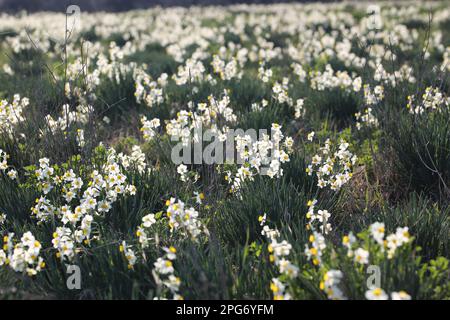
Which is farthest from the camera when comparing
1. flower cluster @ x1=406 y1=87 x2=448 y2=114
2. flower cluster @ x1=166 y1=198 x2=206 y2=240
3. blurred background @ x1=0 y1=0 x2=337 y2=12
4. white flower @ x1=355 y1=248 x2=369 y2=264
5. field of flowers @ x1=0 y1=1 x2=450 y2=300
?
blurred background @ x1=0 y1=0 x2=337 y2=12

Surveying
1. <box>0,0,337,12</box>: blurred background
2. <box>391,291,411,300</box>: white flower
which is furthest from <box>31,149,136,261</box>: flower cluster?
<box>0,0,337,12</box>: blurred background

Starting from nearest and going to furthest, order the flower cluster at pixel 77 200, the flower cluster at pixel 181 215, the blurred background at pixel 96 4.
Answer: the flower cluster at pixel 181 215, the flower cluster at pixel 77 200, the blurred background at pixel 96 4

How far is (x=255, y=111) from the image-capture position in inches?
185

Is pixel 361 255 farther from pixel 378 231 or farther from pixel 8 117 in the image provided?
pixel 8 117

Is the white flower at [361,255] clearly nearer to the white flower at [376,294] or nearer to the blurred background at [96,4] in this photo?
the white flower at [376,294]

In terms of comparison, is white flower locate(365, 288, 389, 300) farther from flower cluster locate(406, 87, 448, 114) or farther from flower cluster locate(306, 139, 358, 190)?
flower cluster locate(406, 87, 448, 114)

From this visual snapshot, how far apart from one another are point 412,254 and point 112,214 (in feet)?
5.92

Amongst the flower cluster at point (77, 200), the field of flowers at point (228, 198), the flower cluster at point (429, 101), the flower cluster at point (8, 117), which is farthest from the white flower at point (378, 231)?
the flower cluster at point (8, 117)

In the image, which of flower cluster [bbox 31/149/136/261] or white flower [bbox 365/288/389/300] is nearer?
white flower [bbox 365/288/389/300]

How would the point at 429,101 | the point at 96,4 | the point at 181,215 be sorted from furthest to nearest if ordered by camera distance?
the point at 96,4
the point at 429,101
the point at 181,215

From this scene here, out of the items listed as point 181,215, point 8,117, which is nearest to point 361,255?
point 181,215

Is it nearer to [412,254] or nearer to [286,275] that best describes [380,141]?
[412,254]

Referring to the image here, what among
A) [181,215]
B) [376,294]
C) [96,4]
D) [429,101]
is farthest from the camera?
[96,4]

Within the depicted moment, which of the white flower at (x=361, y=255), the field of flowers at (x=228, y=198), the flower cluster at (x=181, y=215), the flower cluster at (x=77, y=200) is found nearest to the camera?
the white flower at (x=361, y=255)
